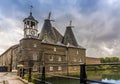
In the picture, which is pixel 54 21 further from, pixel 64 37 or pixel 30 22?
pixel 30 22

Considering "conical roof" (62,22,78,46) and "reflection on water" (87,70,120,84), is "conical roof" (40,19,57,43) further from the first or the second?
"reflection on water" (87,70,120,84)

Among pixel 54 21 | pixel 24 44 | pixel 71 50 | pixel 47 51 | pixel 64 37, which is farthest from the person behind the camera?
pixel 54 21

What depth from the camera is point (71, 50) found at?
44188 millimetres

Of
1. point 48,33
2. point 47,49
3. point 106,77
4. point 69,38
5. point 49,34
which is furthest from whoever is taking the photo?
point 69,38

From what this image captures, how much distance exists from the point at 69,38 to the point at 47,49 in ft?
33.6

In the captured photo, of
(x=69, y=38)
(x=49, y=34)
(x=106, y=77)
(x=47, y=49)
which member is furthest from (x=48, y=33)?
(x=106, y=77)

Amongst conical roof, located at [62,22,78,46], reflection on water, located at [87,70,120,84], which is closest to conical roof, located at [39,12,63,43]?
conical roof, located at [62,22,78,46]

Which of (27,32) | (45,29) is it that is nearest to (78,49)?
(45,29)

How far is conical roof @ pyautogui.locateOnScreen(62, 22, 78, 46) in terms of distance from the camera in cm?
4656

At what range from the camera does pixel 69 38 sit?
1869 inches

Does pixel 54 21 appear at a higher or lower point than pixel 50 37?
higher

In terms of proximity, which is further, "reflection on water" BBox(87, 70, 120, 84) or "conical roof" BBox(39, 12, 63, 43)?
"conical roof" BBox(39, 12, 63, 43)

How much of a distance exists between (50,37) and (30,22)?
5797mm

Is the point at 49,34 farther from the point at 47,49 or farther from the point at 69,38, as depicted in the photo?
the point at 47,49
